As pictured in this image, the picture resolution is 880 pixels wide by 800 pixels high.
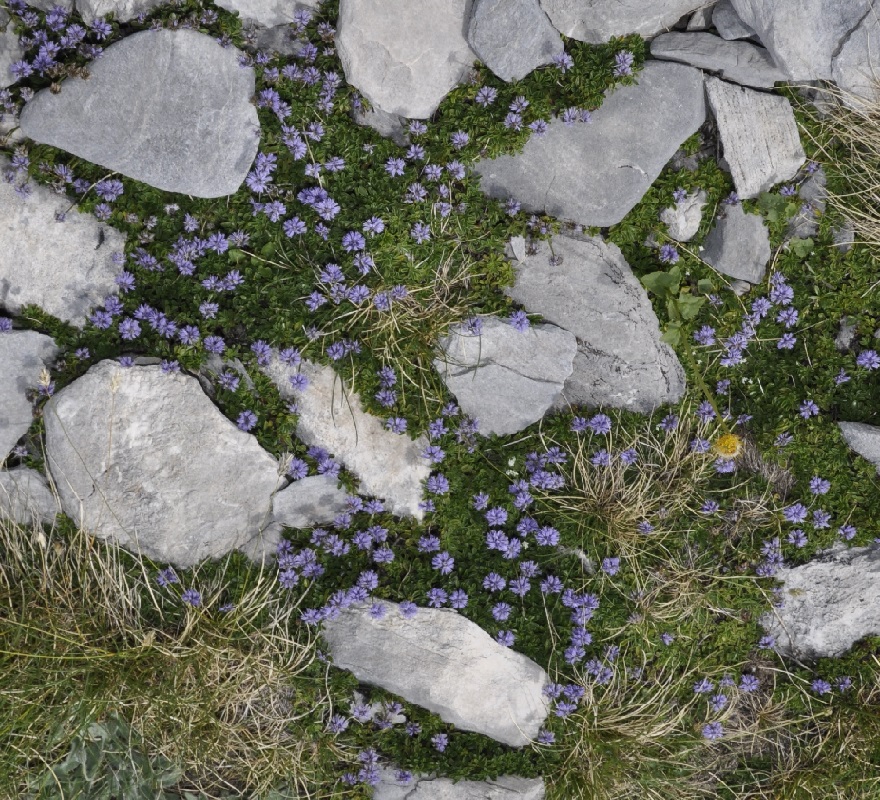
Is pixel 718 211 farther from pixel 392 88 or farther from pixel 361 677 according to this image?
pixel 361 677

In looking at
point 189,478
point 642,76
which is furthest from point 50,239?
point 642,76

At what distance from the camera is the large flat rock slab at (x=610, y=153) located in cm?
499

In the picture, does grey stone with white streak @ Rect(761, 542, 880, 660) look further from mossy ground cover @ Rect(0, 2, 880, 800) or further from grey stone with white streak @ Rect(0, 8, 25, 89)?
grey stone with white streak @ Rect(0, 8, 25, 89)

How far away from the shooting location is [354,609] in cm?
517

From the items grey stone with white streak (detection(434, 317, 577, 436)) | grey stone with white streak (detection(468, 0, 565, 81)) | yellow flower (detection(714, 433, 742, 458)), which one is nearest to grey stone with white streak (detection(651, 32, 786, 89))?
grey stone with white streak (detection(468, 0, 565, 81))

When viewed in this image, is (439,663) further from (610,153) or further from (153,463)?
(610,153)

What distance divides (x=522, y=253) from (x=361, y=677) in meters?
3.25

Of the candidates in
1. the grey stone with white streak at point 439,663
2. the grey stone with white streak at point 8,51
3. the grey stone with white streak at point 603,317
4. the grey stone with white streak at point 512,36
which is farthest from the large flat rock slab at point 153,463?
the grey stone with white streak at point 512,36

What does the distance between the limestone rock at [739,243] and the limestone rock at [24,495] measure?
5.03 m

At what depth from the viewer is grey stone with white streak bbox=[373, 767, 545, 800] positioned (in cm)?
516

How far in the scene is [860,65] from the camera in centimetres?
481

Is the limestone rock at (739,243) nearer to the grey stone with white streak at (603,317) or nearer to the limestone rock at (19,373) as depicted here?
the grey stone with white streak at (603,317)

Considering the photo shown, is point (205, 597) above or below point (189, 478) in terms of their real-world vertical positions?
below

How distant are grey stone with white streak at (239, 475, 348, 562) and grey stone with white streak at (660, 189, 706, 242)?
3041 millimetres
